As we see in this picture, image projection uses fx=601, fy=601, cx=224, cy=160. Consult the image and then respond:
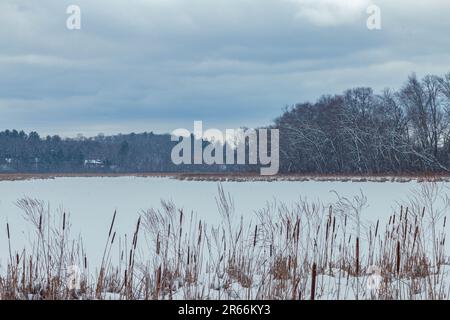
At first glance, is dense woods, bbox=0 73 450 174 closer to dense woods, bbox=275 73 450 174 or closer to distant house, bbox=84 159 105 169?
dense woods, bbox=275 73 450 174

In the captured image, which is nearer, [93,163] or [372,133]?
[372,133]

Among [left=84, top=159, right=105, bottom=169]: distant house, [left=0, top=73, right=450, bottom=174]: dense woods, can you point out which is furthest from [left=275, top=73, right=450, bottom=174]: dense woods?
[left=84, top=159, right=105, bottom=169]: distant house

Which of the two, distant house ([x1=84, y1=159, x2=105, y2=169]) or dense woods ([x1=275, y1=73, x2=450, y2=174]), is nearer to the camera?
dense woods ([x1=275, y1=73, x2=450, y2=174])

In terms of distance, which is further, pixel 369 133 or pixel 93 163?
pixel 93 163

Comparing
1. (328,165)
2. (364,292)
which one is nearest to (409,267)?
(364,292)

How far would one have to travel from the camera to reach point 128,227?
32.9 ft

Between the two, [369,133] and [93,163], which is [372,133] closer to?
[369,133]

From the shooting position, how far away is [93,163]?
7556 cm

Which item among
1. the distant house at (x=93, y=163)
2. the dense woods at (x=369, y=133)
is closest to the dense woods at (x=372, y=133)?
the dense woods at (x=369, y=133)

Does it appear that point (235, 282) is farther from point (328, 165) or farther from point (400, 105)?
point (400, 105)

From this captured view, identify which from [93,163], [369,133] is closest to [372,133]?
[369,133]

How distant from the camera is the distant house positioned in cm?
7444

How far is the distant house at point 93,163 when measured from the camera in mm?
74438

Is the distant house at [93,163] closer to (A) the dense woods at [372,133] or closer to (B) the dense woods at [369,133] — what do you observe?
(B) the dense woods at [369,133]
